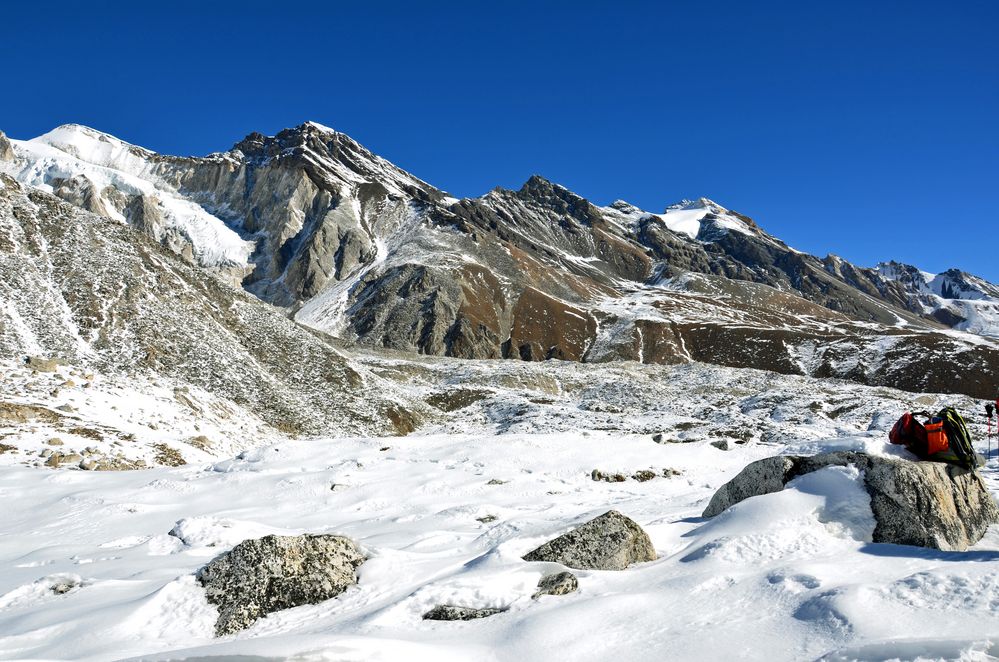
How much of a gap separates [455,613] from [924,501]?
705 centimetres

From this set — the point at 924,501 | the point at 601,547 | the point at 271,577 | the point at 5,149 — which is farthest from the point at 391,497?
the point at 5,149

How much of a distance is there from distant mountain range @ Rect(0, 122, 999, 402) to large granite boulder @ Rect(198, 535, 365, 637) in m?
35.4

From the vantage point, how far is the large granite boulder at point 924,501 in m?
8.16

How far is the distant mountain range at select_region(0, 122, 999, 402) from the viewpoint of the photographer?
4362cm

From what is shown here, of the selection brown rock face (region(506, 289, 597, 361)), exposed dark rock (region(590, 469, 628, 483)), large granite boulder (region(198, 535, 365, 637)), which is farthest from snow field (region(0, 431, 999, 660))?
brown rock face (region(506, 289, 597, 361))

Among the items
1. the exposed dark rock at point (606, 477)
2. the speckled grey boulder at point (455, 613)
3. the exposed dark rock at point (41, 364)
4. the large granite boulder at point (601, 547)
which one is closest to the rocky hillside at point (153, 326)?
the exposed dark rock at point (41, 364)

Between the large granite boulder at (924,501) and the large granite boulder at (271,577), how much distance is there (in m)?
7.30

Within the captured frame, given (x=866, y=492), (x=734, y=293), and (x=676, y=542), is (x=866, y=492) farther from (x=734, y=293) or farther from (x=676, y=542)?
(x=734, y=293)

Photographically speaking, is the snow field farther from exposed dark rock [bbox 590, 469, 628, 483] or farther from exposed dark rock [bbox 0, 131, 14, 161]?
exposed dark rock [bbox 0, 131, 14, 161]

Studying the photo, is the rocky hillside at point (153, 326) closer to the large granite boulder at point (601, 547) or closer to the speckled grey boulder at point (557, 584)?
the large granite boulder at point (601, 547)

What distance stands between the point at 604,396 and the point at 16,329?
51.3 metres

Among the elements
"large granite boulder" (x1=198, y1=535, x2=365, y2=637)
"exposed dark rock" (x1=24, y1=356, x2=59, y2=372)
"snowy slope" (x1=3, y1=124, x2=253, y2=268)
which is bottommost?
"large granite boulder" (x1=198, y1=535, x2=365, y2=637)

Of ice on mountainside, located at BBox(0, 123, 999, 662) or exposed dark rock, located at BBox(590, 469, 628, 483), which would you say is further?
exposed dark rock, located at BBox(590, 469, 628, 483)

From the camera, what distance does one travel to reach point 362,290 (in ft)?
422
